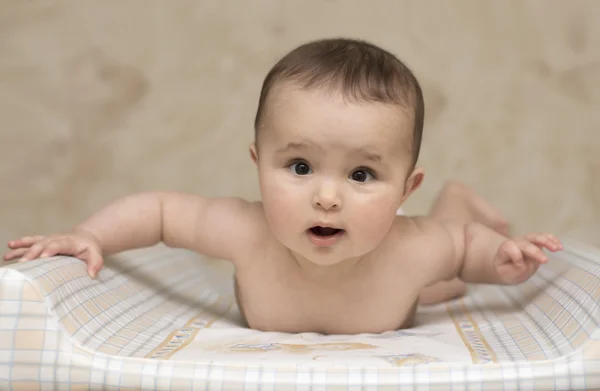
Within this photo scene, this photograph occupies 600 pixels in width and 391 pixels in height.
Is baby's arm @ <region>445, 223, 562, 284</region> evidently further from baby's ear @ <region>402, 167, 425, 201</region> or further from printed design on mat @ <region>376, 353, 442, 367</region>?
printed design on mat @ <region>376, 353, 442, 367</region>

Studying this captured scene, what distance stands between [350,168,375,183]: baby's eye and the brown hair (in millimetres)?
89

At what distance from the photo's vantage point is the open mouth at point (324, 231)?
0.99 m

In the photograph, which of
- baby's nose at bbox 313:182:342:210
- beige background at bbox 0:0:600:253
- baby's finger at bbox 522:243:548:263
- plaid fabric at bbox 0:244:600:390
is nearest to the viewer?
plaid fabric at bbox 0:244:600:390

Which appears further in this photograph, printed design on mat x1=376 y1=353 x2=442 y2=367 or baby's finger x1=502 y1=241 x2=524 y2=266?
baby's finger x1=502 y1=241 x2=524 y2=266

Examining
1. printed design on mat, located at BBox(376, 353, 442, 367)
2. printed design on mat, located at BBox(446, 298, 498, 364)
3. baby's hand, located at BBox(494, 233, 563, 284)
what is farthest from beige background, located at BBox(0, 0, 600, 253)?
printed design on mat, located at BBox(376, 353, 442, 367)

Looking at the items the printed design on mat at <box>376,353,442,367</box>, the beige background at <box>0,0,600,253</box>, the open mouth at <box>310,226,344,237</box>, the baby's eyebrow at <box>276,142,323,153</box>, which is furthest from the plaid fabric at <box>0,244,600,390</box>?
the beige background at <box>0,0,600,253</box>

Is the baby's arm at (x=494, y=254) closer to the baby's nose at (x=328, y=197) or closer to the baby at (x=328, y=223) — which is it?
the baby at (x=328, y=223)

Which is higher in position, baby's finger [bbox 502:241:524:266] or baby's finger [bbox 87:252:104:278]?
baby's finger [bbox 502:241:524:266]

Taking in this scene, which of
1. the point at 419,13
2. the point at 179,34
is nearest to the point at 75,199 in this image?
the point at 179,34

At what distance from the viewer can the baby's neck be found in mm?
1097

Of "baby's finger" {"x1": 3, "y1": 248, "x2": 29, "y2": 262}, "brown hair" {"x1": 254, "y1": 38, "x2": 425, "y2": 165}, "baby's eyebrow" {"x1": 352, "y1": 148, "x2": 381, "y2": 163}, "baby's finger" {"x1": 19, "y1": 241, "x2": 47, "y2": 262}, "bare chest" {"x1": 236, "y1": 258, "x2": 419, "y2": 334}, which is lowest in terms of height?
"bare chest" {"x1": 236, "y1": 258, "x2": 419, "y2": 334}

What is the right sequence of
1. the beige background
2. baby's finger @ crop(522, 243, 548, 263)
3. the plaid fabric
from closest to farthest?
1. the plaid fabric
2. baby's finger @ crop(522, 243, 548, 263)
3. the beige background

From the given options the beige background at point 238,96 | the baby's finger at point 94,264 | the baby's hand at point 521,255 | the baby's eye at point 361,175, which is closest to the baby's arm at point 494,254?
the baby's hand at point 521,255

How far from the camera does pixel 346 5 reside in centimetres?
200
